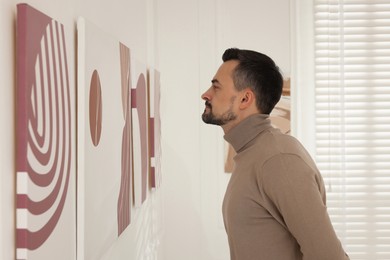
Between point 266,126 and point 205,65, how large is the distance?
1.76m

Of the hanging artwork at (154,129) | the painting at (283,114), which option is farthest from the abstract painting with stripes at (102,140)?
the painting at (283,114)

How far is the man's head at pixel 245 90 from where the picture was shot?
1.85 metres

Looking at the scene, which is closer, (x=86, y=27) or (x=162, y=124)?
(x=86, y=27)

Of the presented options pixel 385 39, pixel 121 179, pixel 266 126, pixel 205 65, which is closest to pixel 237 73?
pixel 266 126

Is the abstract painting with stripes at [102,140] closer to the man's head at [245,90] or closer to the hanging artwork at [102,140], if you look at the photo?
the hanging artwork at [102,140]

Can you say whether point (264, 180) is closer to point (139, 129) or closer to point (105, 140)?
point (105, 140)

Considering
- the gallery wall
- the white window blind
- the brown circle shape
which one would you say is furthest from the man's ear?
the white window blind

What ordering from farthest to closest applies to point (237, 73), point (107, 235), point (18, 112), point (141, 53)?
point (141, 53)
point (237, 73)
point (107, 235)
point (18, 112)

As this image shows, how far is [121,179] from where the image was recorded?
1.93 metres

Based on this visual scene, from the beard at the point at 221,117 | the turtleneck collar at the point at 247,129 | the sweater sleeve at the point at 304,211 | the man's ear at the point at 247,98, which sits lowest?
the sweater sleeve at the point at 304,211

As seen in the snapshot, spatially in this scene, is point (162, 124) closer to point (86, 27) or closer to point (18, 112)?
point (86, 27)

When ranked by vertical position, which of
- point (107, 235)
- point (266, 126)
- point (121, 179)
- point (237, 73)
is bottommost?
point (107, 235)

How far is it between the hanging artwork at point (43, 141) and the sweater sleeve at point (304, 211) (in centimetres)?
57

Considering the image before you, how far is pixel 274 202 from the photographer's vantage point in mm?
1538
